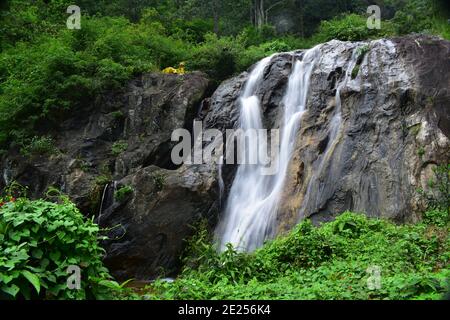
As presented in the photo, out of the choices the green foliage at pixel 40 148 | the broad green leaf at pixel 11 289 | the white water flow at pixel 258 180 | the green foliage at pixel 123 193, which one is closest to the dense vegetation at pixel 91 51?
the green foliage at pixel 40 148

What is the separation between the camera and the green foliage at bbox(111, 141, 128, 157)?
1588cm

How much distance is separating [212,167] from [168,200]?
5.30ft

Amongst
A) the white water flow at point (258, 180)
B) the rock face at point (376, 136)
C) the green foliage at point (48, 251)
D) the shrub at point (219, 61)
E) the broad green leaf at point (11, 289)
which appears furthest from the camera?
the shrub at point (219, 61)

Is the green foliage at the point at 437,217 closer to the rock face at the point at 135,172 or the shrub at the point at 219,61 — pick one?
the rock face at the point at 135,172

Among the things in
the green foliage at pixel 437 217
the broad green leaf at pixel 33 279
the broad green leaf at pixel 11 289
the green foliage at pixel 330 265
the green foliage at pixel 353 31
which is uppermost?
the green foliage at pixel 353 31

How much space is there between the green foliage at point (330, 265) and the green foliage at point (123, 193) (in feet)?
15.0

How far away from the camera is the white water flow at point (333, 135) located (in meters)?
12.4

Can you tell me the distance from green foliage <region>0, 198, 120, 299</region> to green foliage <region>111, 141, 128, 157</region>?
10.3m

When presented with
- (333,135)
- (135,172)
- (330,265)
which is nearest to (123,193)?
(135,172)

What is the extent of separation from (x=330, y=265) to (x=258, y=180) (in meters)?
5.59

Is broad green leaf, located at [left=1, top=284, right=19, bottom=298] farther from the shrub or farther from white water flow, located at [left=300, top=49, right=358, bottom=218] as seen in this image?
the shrub

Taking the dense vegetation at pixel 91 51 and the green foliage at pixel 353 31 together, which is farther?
the green foliage at pixel 353 31

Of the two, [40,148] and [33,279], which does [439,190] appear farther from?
[40,148]
